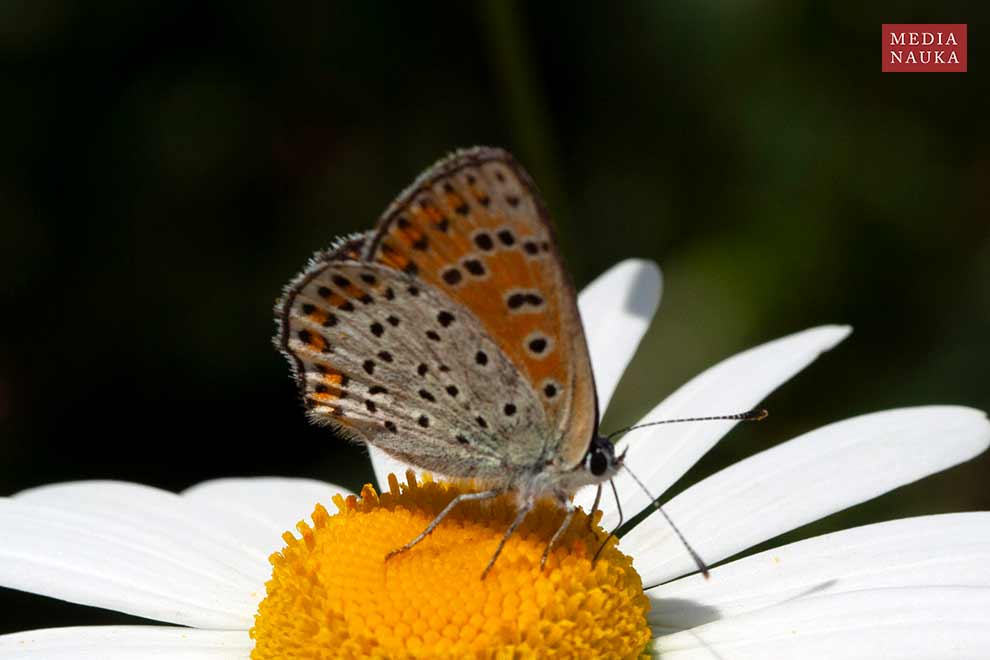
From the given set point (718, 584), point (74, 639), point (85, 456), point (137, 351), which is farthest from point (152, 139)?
point (718, 584)

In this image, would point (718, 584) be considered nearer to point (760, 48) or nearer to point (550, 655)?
point (550, 655)

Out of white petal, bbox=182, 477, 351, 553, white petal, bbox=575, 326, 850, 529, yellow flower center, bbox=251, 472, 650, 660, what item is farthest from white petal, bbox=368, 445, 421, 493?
yellow flower center, bbox=251, 472, 650, 660

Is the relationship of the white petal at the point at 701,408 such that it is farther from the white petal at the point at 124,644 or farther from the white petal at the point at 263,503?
the white petal at the point at 124,644

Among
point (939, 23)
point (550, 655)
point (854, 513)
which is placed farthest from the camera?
point (939, 23)

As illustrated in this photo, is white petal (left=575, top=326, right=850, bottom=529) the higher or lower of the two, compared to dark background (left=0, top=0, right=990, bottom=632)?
lower

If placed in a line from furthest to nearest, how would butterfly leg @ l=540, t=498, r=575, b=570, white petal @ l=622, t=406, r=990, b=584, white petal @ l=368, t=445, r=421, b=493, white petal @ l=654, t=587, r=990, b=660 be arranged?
white petal @ l=368, t=445, r=421, b=493 < white petal @ l=622, t=406, r=990, b=584 < butterfly leg @ l=540, t=498, r=575, b=570 < white petal @ l=654, t=587, r=990, b=660

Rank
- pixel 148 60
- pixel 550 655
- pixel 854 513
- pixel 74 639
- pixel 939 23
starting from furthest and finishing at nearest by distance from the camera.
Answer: pixel 148 60 < pixel 939 23 < pixel 854 513 < pixel 74 639 < pixel 550 655

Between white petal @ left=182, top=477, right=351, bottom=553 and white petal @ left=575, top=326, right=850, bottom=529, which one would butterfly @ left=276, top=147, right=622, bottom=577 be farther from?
white petal @ left=182, top=477, right=351, bottom=553
